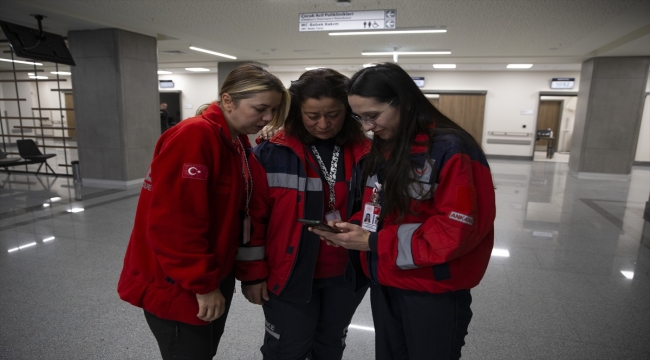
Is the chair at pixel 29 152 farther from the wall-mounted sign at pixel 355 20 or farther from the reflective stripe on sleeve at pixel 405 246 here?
the reflective stripe on sleeve at pixel 405 246

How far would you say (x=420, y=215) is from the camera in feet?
4.00

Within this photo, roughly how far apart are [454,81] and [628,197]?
761 centimetres

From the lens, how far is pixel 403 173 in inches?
46.3

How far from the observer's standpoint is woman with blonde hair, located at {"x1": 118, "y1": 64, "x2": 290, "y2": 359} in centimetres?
114

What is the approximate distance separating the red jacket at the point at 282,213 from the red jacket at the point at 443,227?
0.34m

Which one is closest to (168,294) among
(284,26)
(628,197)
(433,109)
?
(433,109)

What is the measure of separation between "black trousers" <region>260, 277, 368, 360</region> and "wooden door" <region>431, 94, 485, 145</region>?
1299 centimetres

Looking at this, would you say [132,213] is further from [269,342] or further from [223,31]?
[269,342]

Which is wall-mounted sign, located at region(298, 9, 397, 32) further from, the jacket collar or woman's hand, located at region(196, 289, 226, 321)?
woman's hand, located at region(196, 289, 226, 321)

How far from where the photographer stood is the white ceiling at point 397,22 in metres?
5.33

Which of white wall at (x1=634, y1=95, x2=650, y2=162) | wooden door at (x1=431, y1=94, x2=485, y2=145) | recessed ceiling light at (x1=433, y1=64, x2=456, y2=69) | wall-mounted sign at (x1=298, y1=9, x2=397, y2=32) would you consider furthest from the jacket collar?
white wall at (x1=634, y1=95, x2=650, y2=162)

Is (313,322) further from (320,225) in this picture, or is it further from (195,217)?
(195,217)

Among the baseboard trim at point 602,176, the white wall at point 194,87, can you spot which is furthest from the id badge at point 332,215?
the white wall at point 194,87

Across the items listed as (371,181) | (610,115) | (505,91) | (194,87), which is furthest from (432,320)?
(194,87)
